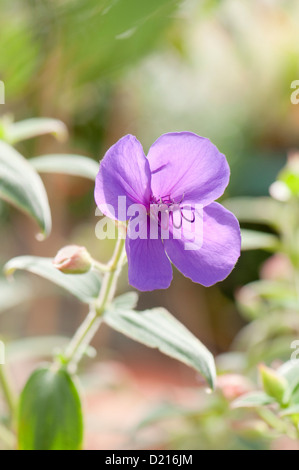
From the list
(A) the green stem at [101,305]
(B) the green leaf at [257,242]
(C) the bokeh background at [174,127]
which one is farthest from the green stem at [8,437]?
(B) the green leaf at [257,242]

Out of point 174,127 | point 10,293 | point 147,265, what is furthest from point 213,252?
point 174,127

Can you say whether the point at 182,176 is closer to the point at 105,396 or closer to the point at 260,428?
the point at 260,428

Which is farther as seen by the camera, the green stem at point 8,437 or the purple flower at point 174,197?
the green stem at point 8,437

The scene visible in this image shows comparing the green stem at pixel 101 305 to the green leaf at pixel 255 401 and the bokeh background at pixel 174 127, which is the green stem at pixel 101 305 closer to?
the green leaf at pixel 255 401

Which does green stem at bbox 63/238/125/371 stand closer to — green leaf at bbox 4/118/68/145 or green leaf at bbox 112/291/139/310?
green leaf at bbox 112/291/139/310

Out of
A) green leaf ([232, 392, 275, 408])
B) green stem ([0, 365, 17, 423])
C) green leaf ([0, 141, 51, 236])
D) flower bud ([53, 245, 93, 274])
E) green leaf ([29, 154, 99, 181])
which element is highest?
green leaf ([29, 154, 99, 181])

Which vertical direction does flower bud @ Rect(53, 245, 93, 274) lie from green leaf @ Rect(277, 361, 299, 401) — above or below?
above

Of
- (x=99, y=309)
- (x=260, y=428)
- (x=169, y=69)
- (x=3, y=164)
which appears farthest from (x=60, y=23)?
(x=169, y=69)

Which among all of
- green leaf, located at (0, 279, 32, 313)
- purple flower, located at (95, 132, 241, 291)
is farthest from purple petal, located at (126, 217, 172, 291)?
green leaf, located at (0, 279, 32, 313)
